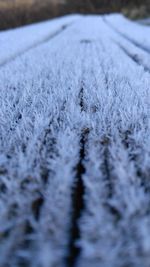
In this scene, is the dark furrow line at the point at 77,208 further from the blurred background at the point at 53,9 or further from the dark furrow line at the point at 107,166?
the blurred background at the point at 53,9

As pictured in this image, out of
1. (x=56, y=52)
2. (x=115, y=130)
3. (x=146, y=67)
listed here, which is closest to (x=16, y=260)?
(x=115, y=130)

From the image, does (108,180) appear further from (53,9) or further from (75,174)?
(53,9)

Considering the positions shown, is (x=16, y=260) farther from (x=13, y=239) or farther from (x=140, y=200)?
(x=140, y=200)

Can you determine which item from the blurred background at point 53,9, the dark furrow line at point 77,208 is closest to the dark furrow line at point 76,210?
the dark furrow line at point 77,208

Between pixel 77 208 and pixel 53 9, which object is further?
pixel 53 9

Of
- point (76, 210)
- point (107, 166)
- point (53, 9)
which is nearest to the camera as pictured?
point (76, 210)

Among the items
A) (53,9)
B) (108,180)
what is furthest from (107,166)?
(53,9)
